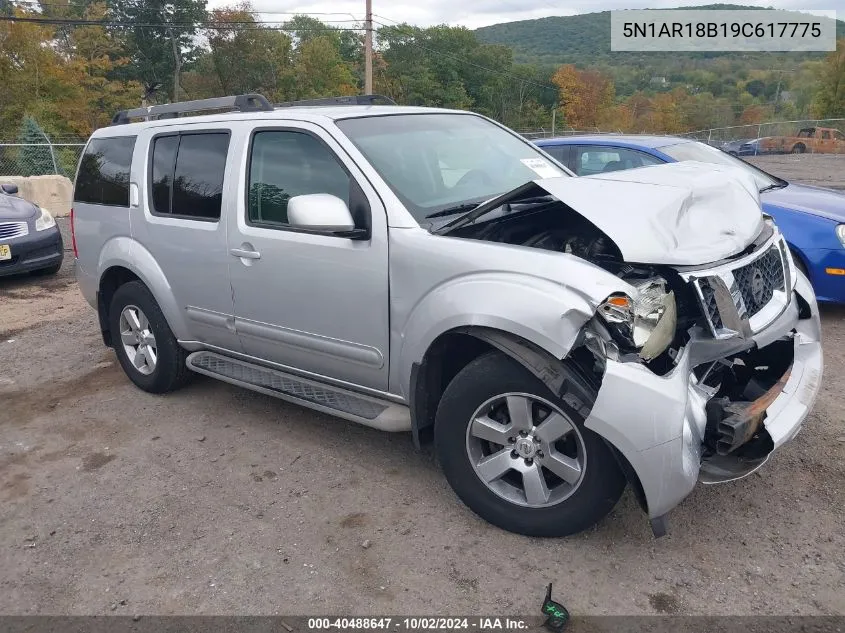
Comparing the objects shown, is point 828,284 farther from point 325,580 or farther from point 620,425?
point 325,580

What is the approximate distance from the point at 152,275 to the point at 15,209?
216 inches

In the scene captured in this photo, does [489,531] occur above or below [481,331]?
below

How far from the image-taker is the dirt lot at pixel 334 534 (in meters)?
2.68

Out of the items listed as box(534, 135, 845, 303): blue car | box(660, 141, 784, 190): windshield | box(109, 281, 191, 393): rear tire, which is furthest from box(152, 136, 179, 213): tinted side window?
box(660, 141, 784, 190): windshield

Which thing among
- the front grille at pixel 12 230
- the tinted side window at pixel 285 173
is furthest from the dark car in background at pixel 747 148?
the tinted side window at pixel 285 173

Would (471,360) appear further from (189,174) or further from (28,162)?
(28,162)

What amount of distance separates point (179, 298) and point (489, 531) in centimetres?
253

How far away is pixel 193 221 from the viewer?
420cm

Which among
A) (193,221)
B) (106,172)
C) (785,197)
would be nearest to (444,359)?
(193,221)

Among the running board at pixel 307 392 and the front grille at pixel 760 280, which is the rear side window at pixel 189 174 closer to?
the running board at pixel 307 392

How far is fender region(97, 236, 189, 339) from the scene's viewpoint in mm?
4461

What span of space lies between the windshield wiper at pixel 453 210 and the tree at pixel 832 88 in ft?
207

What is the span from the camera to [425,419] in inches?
128

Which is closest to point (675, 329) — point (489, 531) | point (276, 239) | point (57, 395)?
point (489, 531)
